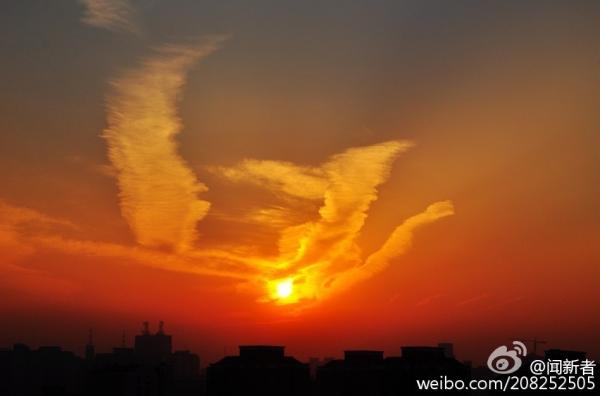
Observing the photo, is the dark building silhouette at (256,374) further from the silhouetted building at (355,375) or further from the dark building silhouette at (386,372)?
the dark building silhouette at (386,372)

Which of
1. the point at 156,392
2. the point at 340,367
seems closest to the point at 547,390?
the point at 340,367

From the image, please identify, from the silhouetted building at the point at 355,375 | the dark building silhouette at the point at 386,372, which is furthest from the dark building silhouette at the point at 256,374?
the dark building silhouette at the point at 386,372

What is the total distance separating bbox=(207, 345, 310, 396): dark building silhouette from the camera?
113 m

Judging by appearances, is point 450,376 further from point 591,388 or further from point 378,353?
point 591,388

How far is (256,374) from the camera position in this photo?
373 feet

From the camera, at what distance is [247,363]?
376 ft

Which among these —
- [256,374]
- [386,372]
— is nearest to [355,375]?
[386,372]

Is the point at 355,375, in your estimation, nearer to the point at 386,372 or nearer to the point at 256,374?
the point at 386,372

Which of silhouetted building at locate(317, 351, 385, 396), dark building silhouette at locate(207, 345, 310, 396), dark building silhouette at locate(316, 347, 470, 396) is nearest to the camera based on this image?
dark building silhouette at locate(207, 345, 310, 396)

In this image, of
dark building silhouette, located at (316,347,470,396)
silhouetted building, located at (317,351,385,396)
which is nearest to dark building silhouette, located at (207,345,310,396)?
silhouetted building, located at (317,351,385,396)

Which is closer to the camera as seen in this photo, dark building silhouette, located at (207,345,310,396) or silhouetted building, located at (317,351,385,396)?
dark building silhouette, located at (207,345,310,396)

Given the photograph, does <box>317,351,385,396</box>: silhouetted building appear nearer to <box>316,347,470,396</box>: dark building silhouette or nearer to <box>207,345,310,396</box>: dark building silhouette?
<box>316,347,470,396</box>: dark building silhouette

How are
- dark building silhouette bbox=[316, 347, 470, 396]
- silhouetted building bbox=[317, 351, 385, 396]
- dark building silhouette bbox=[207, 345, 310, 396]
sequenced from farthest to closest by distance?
silhouetted building bbox=[317, 351, 385, 396]
dark building silhouette bbox=[316, 347, 470, 396]
dark building silhouette bbox=[207, 345, 310, 396]

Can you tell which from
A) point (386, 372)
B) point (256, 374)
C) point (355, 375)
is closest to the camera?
point (256, 374)
